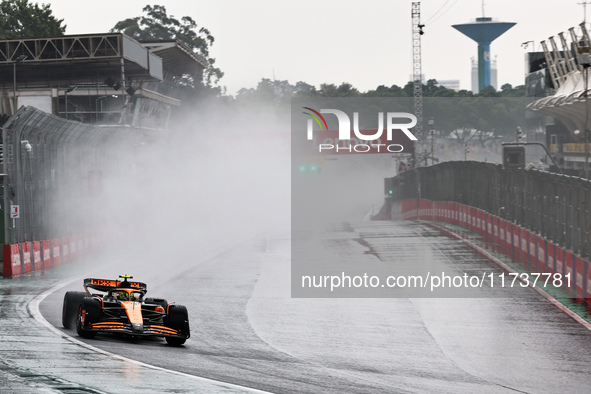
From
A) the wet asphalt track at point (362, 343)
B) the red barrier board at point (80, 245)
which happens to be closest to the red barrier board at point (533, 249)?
the wet asphalt track at point (362, 343)

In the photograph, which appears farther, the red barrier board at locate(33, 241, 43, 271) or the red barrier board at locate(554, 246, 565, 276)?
the red barrier board at locate(33, 241, 43, 271)

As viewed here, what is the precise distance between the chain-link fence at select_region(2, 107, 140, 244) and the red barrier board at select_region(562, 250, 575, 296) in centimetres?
1535

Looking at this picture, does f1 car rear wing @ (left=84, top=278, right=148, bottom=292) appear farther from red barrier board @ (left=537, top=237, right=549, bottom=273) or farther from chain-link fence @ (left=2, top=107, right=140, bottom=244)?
red barrier board @ (left=537, top=237, right=549, bottom=273)

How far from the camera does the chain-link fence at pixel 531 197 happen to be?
772 inches

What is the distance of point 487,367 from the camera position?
12.6 meters

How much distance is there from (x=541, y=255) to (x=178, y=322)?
12956 millimetres

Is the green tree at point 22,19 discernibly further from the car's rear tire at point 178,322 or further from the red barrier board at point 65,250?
the car's rear tire at point 178,322

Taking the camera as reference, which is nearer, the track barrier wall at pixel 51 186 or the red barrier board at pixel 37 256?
the track barrier wall at pixel 51 186

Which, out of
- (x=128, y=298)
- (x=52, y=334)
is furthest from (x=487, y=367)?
(x=52, y=334)

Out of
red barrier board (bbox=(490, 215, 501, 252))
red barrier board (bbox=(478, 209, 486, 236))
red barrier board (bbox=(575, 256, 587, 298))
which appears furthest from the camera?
red barrier board (bbox=(478, 209, 486, 236))

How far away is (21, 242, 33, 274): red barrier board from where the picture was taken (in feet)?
84.2

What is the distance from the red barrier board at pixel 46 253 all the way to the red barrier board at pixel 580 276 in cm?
1593

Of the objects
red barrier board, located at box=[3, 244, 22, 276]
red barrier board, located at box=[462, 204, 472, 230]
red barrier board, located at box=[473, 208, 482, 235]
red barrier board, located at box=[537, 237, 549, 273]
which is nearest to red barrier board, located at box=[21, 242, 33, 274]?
red barrier board, located at box=[3, 244, 22, 276]

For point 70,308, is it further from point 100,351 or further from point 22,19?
point 22,19
